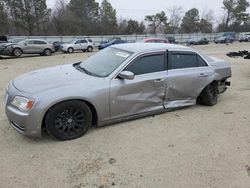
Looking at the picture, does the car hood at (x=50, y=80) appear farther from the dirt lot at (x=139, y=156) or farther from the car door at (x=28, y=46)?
the car door at (x=28, y=46)

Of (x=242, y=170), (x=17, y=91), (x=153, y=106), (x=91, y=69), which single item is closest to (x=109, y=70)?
(x=91, y=69)

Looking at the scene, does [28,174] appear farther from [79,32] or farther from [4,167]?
[79,32]

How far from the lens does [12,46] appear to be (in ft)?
72.8

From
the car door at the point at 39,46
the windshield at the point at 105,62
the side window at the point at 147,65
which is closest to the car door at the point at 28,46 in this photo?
the car door at the point at 39,46

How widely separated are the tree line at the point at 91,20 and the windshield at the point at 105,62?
4595 cm

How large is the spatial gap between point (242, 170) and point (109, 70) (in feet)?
8.61

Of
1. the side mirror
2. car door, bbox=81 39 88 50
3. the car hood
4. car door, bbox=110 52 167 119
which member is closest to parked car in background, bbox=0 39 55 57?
car door, bbox=81 39 88 50


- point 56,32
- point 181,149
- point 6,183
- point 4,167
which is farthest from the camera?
point 56,32

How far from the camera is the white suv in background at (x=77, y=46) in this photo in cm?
2880

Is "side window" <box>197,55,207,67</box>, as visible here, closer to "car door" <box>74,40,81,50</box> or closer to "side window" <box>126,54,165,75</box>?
"side window" <box>126,54,165,75</box>

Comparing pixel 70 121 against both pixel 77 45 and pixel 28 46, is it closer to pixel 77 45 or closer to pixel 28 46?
pixel 28 46

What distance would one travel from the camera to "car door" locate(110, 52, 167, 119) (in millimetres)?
5051

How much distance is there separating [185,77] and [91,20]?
189 ft

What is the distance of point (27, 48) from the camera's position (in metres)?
23.4
